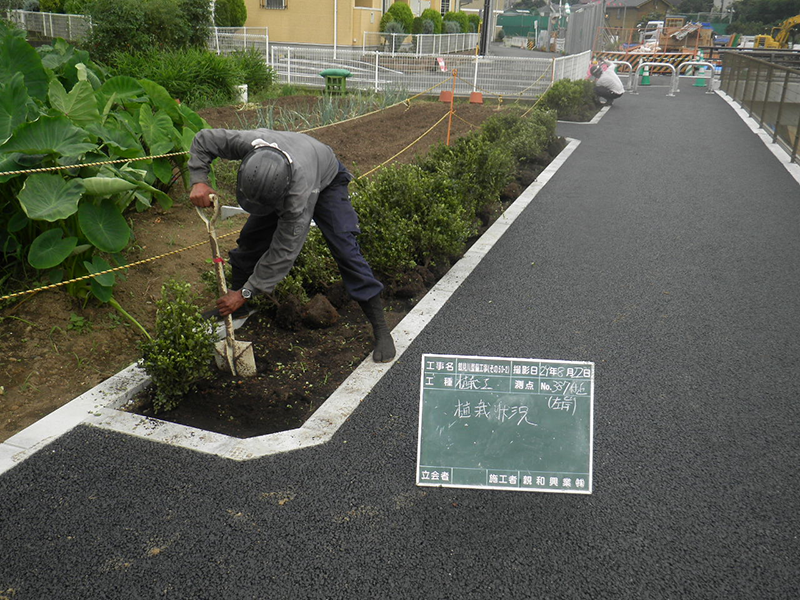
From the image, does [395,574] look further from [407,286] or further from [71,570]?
[407,286]

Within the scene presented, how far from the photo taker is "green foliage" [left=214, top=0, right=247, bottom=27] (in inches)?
947

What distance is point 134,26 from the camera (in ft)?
47.5

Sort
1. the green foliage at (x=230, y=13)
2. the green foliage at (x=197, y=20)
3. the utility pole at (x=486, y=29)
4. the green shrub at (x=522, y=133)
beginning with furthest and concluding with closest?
the green foliage at (x=230, y=13) → the utility pole at (x=486, y=29) → the green foliage at (x=197, y=20) → the green shrub at (x=522, y=133)

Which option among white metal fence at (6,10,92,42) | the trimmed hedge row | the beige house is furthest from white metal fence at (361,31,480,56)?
the trimmed hedge row

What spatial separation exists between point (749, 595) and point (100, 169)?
4.37 meters

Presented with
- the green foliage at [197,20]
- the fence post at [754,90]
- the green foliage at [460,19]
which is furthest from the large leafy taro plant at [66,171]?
the green foliage at [460,19]

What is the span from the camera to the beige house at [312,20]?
25.7 m

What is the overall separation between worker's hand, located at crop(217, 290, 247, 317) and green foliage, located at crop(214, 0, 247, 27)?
2279 cm

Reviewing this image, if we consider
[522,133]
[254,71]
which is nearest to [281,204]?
[522,133]

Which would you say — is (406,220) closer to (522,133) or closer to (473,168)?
(473,168)

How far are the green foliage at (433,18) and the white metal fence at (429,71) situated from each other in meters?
14.1

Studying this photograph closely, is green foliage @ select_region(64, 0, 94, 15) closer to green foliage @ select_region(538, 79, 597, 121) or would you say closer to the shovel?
green foliage @ select_region(538, 79, 597, 121)

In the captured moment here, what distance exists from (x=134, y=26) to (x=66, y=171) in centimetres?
1188

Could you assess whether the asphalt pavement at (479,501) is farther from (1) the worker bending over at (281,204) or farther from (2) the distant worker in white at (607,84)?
(2) the distant worker in white at (607,84)
